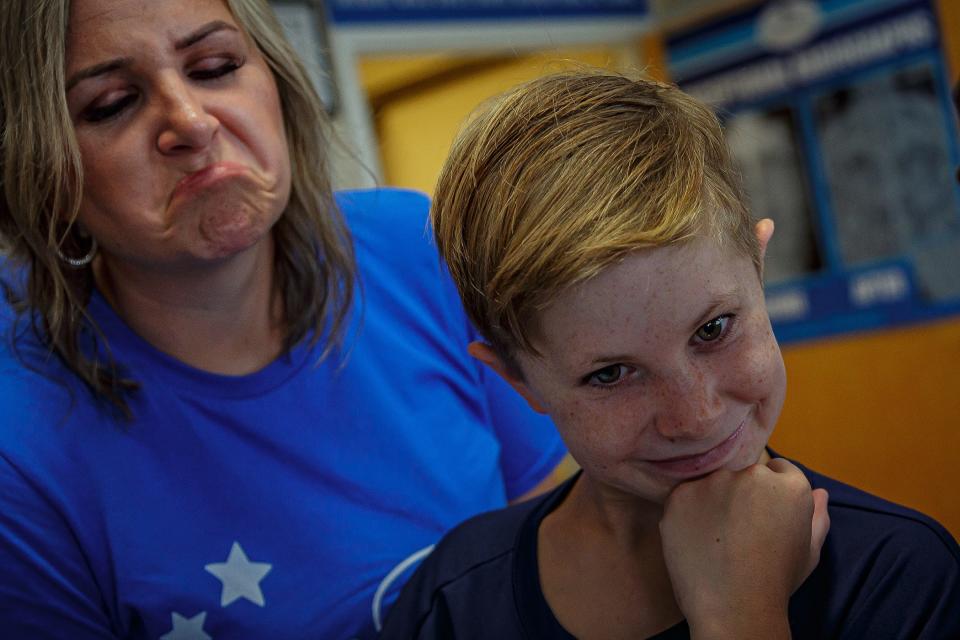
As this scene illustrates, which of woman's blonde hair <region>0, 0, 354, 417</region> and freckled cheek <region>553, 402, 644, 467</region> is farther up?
woman's blonde hair <region>0, 0, 354, 417</region>

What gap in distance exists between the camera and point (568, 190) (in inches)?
35.0

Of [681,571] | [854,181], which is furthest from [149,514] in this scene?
[854,181]

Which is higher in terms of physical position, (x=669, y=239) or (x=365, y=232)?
(x=365, y=232)

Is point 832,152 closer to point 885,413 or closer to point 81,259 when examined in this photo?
point 885,413

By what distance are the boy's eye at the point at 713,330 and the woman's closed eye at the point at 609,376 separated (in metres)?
0.07

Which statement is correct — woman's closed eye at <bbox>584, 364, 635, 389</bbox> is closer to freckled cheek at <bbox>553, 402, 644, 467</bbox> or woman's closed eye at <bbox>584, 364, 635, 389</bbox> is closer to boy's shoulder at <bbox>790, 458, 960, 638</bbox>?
freckled cheek at <bbox>553, 402, 644, 467</bbox>

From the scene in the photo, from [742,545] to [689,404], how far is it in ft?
0.44

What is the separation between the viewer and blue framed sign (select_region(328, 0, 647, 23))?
9.72 feet

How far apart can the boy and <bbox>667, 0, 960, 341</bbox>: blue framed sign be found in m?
2.16

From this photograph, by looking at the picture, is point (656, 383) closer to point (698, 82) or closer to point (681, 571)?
point (681, 571)

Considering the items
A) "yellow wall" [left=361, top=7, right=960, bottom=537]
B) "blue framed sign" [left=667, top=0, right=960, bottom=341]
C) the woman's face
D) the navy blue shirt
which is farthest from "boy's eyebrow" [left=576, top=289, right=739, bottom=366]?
"blue framed sign" [left=667, top=0, right=960, bottom=341]

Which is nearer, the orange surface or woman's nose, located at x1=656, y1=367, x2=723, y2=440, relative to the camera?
woman's nose, located at x1=656, y1=367, x2=723, y2=440

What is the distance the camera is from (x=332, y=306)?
4.46 feet

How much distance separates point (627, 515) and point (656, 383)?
0.80ft
